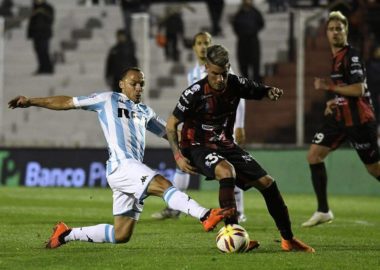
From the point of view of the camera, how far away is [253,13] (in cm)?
2147

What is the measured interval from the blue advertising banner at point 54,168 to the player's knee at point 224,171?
11.6m

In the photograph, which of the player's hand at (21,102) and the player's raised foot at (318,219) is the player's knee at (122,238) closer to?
the player's hand at (21,102)

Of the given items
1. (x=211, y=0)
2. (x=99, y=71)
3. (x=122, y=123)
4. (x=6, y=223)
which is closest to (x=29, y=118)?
(x=99, y=71)

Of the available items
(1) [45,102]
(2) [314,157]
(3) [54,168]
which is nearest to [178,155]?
(1) [45,102]

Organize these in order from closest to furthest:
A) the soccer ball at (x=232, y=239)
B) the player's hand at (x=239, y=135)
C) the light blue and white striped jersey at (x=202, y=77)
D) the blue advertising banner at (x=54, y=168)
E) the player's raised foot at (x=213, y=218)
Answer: the player's raised foot at (x=213, y=218) < the soccer ball at (x=232, y=239) < the player's hand at (x=239, y=135) < the light blue and white striped jersey at (x=202, y=77) < the blue advertising banner at (x=54, y=168)

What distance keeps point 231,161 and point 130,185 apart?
2.95 feet

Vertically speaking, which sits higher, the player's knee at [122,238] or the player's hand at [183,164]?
the player's hand at [183,164]

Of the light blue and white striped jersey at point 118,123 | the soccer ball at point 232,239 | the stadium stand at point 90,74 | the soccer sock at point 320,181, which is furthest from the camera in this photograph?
the stadium stand at point 90,74

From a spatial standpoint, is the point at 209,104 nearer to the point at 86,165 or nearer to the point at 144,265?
the point at 144,265

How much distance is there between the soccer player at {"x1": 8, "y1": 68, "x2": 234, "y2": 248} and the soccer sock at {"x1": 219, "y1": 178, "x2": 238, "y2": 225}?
0.39m

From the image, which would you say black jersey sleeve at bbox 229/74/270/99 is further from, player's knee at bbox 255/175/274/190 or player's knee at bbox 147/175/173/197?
player's knee at bbox 147/175/173/197

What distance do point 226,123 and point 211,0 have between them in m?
14.5

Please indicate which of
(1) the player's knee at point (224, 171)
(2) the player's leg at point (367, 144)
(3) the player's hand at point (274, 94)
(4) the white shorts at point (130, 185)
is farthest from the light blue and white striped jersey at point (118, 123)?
(2) the player's leg at point (367, 144)

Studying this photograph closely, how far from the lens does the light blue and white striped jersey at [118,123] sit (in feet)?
29.6
